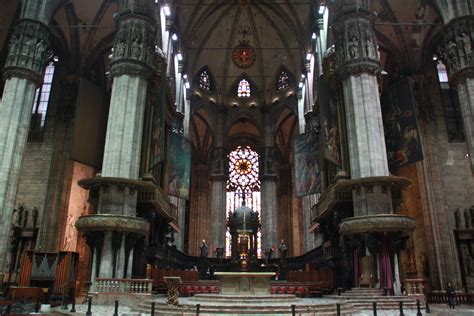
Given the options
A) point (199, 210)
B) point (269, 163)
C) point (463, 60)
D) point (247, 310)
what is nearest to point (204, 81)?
point (269, 163)

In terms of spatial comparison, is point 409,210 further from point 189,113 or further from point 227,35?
point 227,35

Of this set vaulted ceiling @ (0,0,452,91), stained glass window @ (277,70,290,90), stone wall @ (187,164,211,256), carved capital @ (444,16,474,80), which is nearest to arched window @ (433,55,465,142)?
vaulted ceiling @ (0,0,452,91)

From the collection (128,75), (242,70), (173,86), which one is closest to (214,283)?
(128,75)

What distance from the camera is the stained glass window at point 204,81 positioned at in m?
43.4

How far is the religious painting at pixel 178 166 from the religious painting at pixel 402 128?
13697 mm

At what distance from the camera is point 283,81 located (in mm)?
43938

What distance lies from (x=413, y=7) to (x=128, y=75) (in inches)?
773

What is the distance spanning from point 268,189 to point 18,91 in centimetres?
2678

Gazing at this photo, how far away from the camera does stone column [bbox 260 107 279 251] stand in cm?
3950

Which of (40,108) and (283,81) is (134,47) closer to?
(40,108)

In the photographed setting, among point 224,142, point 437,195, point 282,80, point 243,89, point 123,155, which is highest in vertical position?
point 282,80

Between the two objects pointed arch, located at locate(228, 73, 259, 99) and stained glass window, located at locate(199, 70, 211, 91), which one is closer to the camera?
stained glass window, located at locate(199, 70, 211, 91)

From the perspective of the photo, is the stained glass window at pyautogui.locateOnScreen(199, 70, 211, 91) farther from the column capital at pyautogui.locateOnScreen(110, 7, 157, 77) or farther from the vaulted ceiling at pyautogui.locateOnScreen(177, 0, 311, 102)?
the column capital at pyautogui.locateOnScreen(110, 7, 157, 77)

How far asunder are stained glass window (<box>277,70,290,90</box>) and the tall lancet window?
911cm
